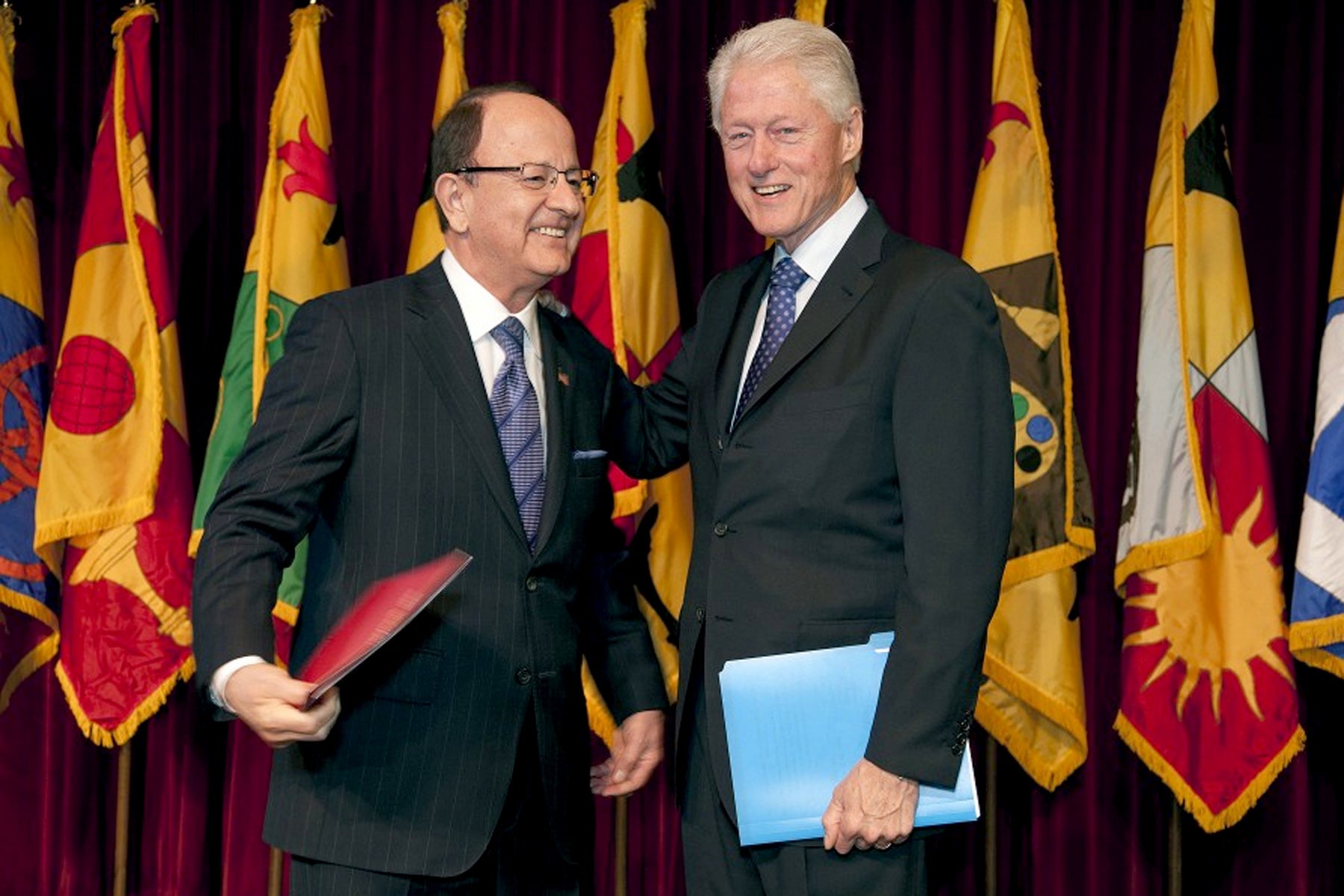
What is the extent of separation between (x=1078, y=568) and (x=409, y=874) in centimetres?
222

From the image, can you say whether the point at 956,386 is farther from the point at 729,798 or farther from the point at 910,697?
the point at 729,798

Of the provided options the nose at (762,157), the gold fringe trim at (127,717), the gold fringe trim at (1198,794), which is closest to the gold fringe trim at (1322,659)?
the gold fringe trim at (1198,794)

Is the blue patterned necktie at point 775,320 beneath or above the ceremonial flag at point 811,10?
beneath

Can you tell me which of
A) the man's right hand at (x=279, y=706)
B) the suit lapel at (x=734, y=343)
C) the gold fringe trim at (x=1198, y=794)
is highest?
the suit lapel at (x=734, y=343)

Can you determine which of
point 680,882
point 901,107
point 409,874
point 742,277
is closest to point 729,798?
point 409,874

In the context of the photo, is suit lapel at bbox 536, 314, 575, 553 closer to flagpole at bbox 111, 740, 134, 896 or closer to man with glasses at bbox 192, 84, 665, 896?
man with glasses at bbox 192, 84, 665, 896

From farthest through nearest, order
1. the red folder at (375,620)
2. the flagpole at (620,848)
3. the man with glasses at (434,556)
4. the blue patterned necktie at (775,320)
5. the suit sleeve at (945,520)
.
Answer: the flagpole at (620,848), the blue patterned necktie at (775,320), the man with glasses at (434,556), the suit sleeve at (945,520), the red folder at (375,620)

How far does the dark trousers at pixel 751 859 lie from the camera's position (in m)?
1.89

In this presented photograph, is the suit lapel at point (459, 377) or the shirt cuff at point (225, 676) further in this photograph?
the suit lapel at point (459, 377)

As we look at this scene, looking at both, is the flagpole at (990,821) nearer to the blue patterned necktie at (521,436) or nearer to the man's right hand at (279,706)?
the blue patterned necktie at (521,436)

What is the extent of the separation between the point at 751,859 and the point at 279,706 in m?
0.67

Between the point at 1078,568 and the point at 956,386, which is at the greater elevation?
the point at 956,386

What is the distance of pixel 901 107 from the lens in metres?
3.75

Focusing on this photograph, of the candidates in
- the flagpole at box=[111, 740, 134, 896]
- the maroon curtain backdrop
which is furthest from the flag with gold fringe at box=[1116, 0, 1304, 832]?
the flagpole at box=[111, 740, 134, 896]
